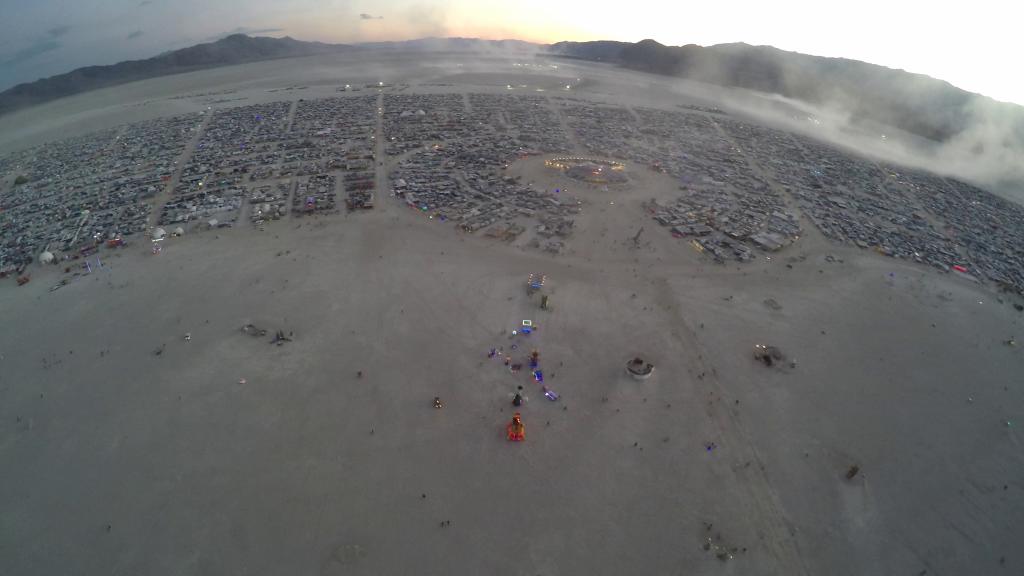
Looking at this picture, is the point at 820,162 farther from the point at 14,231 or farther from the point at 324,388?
the point at 14,231

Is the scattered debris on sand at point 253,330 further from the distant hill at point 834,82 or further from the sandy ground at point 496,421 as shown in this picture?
the distant hill at point 834,82

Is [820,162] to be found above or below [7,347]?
above

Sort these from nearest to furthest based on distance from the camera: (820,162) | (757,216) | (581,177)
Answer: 1. (757,216)
2. (581,177)
3. (820,162)

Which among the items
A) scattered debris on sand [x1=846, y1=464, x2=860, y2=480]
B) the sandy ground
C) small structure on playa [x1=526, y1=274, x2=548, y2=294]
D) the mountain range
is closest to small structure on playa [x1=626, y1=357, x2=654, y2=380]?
the sandy ground

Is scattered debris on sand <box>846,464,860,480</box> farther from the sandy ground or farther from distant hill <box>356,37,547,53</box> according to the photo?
distant hill <box>356,37,547,53</box>

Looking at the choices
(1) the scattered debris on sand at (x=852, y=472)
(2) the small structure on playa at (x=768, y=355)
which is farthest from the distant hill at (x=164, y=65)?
(1) the scattered debris on sand at (x=852, y=472)

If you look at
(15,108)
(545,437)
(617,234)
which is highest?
(15,108)

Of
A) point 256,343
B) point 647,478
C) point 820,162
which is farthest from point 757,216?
point 256,343
